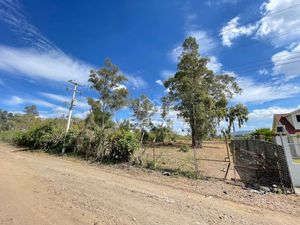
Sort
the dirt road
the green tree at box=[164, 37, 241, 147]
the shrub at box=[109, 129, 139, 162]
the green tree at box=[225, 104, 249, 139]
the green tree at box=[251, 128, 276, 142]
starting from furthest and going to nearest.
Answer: the green tree at box=[225, 104, 249, 139]
the green tree at box=[164, 37, 241, 147]
the green tree at box=[251, 128, 276, 142]
the shrub at box=[109, 129, 139, 162]
the dirt road

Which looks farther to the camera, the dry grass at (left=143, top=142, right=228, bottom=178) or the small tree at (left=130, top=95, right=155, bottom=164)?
the small tree at (left=130, top=95, right=155, bottom=164)

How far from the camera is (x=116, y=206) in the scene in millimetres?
4930

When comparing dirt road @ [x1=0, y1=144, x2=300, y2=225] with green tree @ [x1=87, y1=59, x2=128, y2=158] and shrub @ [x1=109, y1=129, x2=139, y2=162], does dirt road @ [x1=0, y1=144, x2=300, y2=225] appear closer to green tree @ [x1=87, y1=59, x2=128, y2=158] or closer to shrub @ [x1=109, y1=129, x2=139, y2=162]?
shrub @ [x1=109, y1=129, x2=139, y2=162]

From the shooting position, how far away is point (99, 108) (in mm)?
25406

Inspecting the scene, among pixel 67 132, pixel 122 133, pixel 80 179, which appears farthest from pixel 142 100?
pixel 80 179

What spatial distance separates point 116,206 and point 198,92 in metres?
19.4

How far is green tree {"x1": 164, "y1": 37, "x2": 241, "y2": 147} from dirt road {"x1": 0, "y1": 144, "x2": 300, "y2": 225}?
16.2 metres

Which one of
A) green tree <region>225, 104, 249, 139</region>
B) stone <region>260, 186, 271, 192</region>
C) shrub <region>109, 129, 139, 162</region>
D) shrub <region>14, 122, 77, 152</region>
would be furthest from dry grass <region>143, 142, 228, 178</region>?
green tree <region>225, 104, 249, 139</region>

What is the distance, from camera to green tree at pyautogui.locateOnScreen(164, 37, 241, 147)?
888 inches

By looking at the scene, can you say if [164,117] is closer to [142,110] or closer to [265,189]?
[142,110]

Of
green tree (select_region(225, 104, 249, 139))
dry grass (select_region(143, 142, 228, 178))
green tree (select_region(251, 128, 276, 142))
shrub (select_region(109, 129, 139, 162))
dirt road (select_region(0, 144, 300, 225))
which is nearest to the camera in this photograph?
dirt road (select_region(0, 144, 300, 225))

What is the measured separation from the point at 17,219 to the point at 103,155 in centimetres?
859

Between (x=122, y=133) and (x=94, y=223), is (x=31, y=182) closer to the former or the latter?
(x=94, y=223)

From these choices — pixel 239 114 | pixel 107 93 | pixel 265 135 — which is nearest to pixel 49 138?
pixel 107 93
